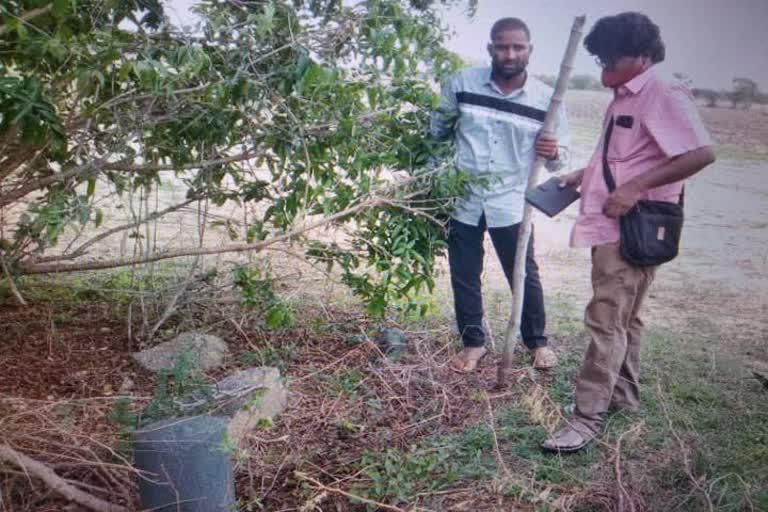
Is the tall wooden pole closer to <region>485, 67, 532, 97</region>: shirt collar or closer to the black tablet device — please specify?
the black tablet device

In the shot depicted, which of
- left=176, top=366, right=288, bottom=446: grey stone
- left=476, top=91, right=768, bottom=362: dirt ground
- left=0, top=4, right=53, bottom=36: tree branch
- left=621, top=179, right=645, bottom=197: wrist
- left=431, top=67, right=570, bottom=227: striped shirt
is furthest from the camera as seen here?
left=476, top=91, right=768, bottom=362: dirt ground

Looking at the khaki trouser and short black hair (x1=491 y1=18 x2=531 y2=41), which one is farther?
short black hair (x1=491 y1=18 x2=531 y2=41)

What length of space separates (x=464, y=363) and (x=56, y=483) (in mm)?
2198

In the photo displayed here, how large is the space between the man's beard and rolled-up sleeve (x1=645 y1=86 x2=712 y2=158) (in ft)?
3.26

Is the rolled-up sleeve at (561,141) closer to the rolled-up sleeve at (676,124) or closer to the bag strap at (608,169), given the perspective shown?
the bag strap at (608,169)

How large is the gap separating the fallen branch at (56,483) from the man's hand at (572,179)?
2.31 metres

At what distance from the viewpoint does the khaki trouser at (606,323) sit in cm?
300

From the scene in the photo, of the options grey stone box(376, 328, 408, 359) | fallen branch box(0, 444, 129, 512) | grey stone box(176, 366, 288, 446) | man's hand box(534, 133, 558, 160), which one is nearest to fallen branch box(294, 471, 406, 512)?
grey stone box(176, 366, 288, 446)

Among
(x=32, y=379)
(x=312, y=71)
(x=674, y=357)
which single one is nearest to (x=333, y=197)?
(x=312, y=71)

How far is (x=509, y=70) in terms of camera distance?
365 cm

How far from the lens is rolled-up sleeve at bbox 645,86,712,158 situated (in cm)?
273

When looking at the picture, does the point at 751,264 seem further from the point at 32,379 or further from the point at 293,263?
the point at 32,379

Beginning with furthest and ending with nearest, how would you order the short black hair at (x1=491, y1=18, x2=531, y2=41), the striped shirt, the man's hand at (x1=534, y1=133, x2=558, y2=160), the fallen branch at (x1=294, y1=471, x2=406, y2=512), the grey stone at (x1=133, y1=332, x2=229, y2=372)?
the grey stone at (x1=133, y1=332, x2=229, y2=372) → the striped shirt → the short black hair at (x1=491, y1=18, x2=531, y2=41) → the man's hand at (x1=534, y1=133, x2=558, y2=160) → the fallen branch at (x1=294, y1=471, x2=406, y2=512)

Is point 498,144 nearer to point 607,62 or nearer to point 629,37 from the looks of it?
point 607,62
